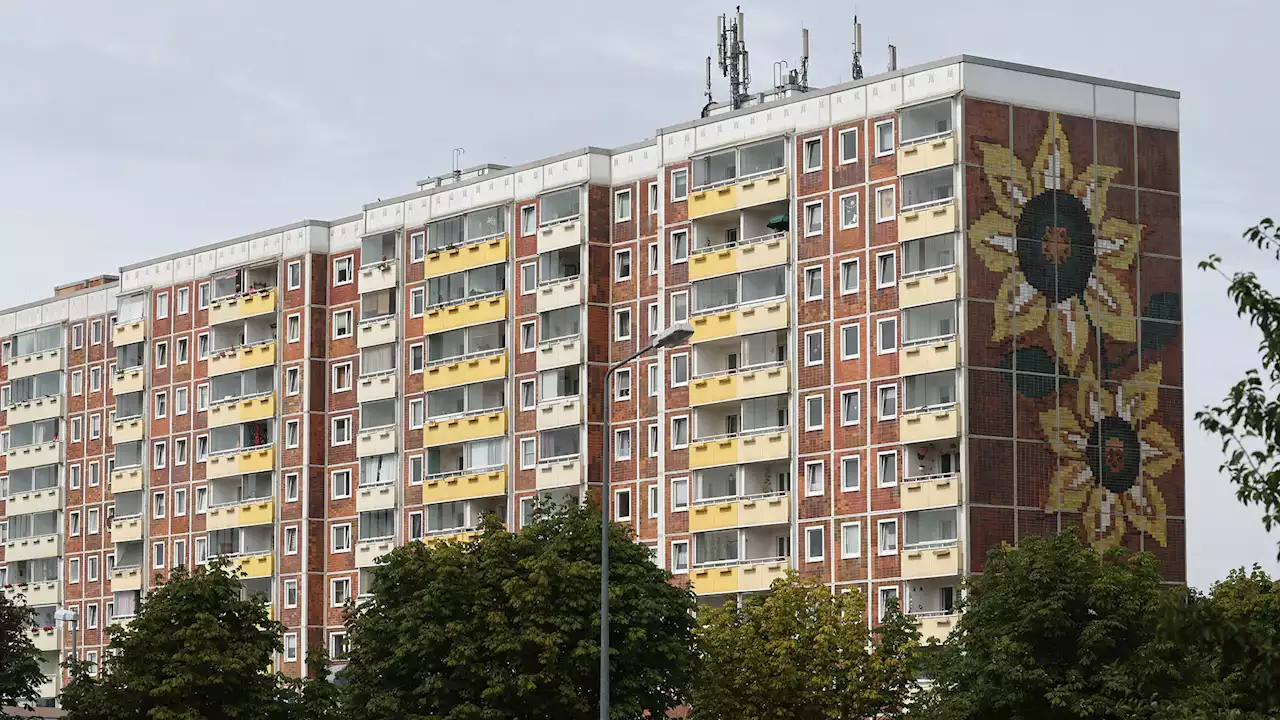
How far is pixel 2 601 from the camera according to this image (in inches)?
3278

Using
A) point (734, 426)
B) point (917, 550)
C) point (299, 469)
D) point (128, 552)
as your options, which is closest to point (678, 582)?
point (734, 426)

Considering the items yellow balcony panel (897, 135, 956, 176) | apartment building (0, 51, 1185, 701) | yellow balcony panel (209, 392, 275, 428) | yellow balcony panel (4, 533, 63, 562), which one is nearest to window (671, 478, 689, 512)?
apartment building (0, 51, 1185, 701)

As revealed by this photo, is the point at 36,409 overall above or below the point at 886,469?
above

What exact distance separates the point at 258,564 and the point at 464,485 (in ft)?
57.1

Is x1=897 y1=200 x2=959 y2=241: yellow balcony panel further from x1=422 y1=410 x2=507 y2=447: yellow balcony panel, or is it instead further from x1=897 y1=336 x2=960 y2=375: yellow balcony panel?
x1=422 y1=410 x2=507 y2=447: yellow balcony panel

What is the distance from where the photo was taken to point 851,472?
311 feet

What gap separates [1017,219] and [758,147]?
12703 millimetres

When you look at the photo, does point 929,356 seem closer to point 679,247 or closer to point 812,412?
point 812,412

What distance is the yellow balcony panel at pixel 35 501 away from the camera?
14425 centimetres

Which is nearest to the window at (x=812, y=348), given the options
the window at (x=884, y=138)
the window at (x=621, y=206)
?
the window at (x=884, y=138)

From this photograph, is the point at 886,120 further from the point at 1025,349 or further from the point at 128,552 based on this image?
the point at 128,552

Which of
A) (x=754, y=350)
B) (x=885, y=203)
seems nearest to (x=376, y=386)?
(x=754, y=350)

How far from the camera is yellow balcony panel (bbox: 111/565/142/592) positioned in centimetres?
13412

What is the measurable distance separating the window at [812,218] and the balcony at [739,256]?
99 cm
